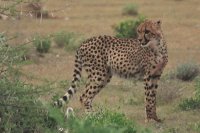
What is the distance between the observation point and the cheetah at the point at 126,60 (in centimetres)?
1087

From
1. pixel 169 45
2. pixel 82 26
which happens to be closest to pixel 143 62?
pixel 169 45

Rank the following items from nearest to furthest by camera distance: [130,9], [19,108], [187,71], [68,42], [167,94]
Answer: [19,108] → [167,94] → [187,71] → [68,42] → [130,9]

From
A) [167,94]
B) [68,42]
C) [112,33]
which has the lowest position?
[112,33]

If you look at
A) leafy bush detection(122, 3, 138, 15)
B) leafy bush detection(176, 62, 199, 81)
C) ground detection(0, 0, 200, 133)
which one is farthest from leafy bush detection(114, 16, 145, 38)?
leafy bush detection(122, 3, 138, 15)

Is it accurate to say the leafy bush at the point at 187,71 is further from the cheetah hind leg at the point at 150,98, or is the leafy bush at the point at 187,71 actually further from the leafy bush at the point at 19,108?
the leafy bush at the point at 19,108

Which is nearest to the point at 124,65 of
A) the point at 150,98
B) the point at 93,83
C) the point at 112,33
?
the point at 93,83

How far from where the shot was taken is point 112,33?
21.0m

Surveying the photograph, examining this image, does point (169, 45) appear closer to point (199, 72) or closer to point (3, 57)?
point (199, 72)

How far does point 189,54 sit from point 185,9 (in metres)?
9.05

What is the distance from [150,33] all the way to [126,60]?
2.65ft

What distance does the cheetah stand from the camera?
10.9m

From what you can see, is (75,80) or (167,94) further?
(167,94)

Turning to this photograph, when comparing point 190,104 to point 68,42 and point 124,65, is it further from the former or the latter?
point 68,42

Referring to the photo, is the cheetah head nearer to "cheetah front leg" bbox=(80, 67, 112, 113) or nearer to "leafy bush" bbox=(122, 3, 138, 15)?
"cheetah front leg" bbox=(80, 67, 112, 113)
